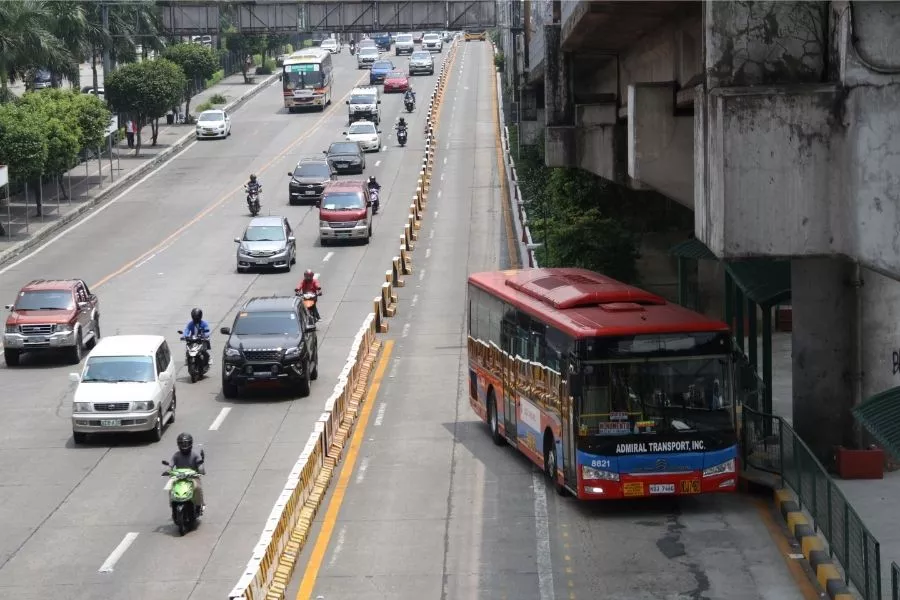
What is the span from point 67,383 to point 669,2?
55.9 feet

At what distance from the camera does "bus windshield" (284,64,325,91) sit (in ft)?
287

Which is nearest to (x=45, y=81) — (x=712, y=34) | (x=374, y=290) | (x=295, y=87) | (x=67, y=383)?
(x=295, y=87)

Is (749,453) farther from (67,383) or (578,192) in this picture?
(578,192)

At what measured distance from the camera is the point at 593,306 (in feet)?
69.5

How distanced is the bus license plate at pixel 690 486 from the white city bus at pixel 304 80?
230 feet

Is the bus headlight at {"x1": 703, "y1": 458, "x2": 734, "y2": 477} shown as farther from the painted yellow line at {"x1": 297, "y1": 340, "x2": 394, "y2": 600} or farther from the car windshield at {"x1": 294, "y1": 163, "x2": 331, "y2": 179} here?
the car windshield at {"x1": 294, "y1": 163, "x2": 331, "y2": 179}

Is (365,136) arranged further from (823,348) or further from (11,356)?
(823,348)

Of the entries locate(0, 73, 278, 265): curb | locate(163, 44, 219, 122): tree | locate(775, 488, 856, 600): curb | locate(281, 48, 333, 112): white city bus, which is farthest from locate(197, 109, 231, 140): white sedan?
locate(775, 488, 856, 600): curb

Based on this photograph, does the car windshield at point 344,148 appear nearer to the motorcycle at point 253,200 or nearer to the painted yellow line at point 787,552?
the motorcycle at point 253,200

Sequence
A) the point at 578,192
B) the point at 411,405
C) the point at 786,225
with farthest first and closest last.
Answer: the point at 578,192 < the point at 411,405 < the point at 786,225

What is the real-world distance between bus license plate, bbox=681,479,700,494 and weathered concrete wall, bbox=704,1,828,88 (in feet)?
22.8

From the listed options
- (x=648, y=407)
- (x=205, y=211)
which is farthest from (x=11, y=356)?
(x=205, y=211)

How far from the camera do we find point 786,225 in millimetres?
13484

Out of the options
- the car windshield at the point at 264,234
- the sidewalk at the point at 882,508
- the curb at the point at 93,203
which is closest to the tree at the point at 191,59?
the curb at the point at 93,203
